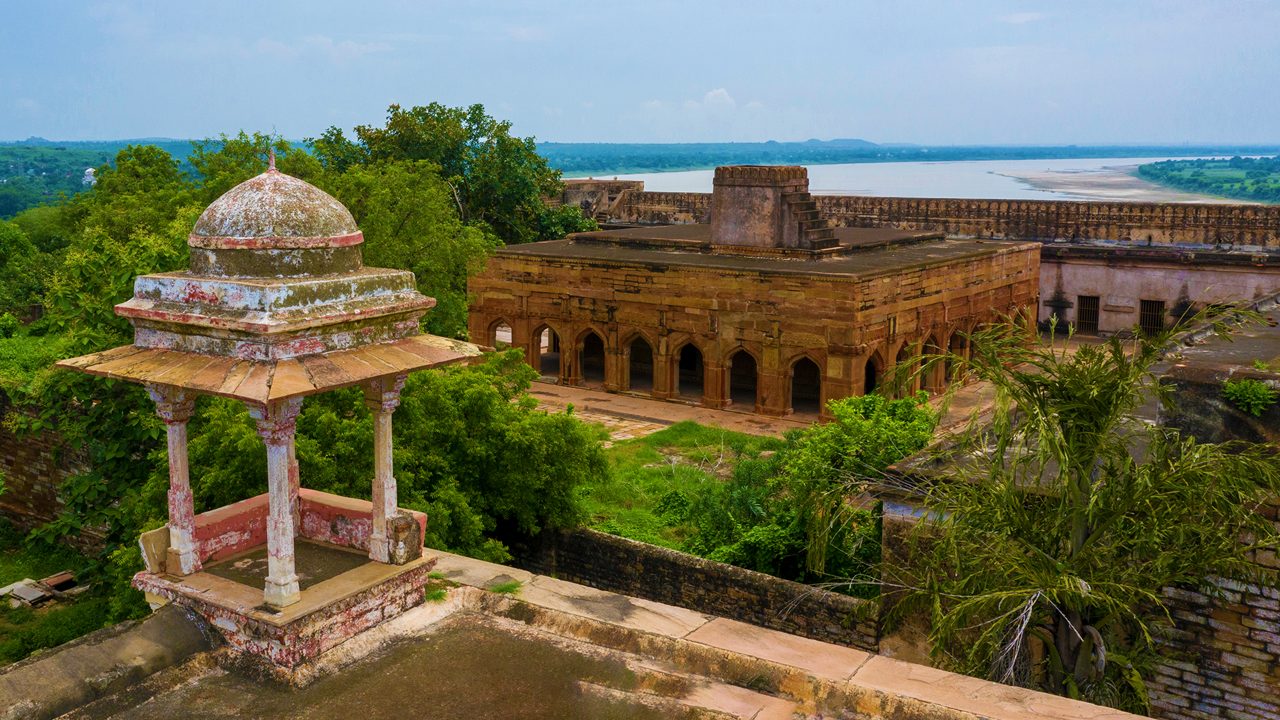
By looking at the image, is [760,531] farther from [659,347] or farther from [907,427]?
[659,347]

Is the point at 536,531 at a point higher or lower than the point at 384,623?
lower

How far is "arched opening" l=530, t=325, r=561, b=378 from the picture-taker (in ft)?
85.7

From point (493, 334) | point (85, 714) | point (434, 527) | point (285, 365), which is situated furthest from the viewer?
point (493, 334)

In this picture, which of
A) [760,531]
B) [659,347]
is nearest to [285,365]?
[760,531]

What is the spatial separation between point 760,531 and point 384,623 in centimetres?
620

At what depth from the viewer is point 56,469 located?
17.6m

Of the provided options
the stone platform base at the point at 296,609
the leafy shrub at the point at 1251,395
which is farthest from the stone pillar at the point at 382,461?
the leafy shrub at the point at 1251,395

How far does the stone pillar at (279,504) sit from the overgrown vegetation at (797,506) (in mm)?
4732

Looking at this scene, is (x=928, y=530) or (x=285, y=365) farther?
(x=928, y=530)

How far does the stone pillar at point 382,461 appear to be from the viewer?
7.78 metres

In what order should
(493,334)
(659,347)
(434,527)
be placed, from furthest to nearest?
(493,334), (659,347), (434,527)

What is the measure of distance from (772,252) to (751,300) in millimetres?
2143

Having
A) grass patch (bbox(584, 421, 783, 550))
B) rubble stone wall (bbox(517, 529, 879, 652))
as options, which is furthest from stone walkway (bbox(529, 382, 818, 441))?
rubble stone wall (bbox(517, 529, 879, 652))

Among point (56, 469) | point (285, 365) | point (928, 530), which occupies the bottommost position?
point (56, 469)
